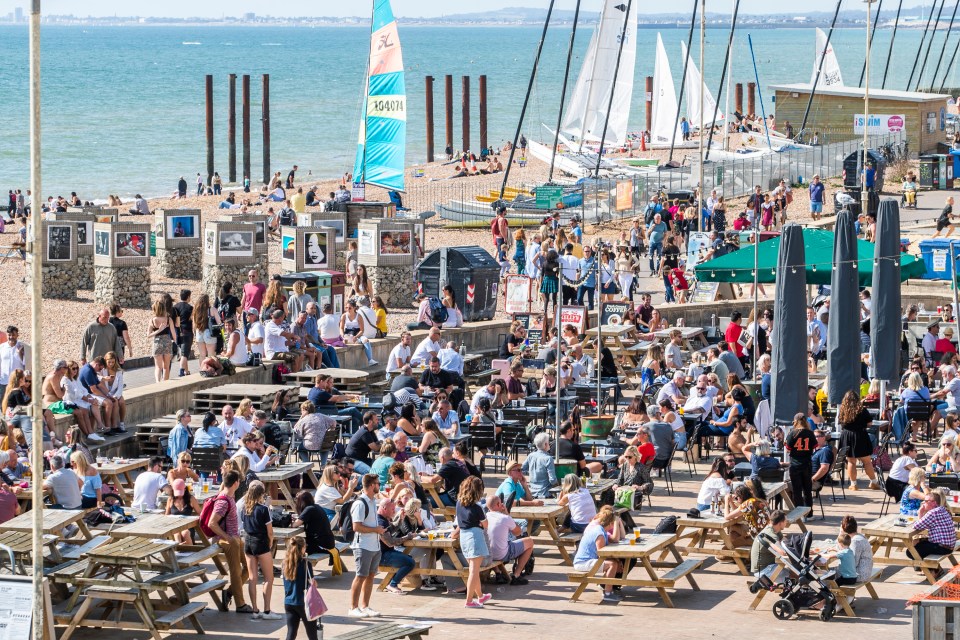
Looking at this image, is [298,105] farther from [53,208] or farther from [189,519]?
[189,519]

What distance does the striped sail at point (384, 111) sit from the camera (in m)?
39.8

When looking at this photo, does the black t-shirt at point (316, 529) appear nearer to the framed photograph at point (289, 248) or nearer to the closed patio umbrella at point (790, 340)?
the closed patio umbrella at point (790, 340)

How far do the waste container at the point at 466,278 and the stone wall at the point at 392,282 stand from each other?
8.44ft

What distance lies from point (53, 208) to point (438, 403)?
30.8 metres

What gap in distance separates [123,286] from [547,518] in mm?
17290

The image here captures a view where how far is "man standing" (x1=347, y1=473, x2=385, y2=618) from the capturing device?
1325 cm

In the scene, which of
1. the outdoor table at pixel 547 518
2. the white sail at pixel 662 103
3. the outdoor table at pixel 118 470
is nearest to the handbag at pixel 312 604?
the outdoor table at pixel 547 518

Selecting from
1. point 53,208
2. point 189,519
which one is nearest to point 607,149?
point 53,208

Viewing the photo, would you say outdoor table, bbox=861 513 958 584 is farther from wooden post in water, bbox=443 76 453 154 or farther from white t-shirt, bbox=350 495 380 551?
wooden post in water, bbox=443 76 453 154

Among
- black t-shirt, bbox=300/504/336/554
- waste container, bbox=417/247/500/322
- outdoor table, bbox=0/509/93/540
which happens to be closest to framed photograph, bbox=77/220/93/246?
waste container, bbox=417/247/500/322

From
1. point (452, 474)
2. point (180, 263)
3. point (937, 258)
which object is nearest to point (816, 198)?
point (937, 258)

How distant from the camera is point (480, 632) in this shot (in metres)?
12.9

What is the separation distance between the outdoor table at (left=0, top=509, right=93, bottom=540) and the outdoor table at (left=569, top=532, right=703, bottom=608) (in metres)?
4.00

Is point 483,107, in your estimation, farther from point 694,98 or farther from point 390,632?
point 390,632
